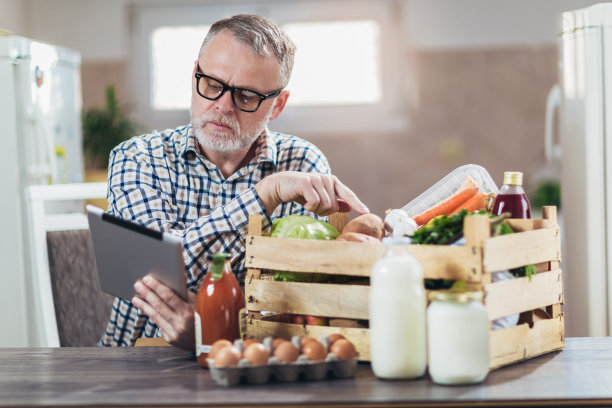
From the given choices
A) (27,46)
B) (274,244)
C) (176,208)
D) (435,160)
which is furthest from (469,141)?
(274,244)

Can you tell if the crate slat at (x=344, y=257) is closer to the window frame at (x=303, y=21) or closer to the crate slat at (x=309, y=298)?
the crate slat at (x=309, y=298)

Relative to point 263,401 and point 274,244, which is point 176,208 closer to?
point 274,244

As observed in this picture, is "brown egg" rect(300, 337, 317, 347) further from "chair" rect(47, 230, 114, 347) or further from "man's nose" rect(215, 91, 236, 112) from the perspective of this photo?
"chair" rect(47, 230, 114, 347)

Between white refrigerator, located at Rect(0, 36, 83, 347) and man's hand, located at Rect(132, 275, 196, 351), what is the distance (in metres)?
1.45

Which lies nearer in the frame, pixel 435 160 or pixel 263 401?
pixel 263 401

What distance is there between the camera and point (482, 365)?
102 centimetres

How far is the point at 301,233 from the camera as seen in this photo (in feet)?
4.07

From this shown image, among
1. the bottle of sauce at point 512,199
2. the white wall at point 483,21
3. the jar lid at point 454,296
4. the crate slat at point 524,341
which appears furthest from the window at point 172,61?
the jar lid at point 454,296

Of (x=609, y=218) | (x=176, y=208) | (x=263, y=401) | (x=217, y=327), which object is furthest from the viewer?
(x=609, y=218)

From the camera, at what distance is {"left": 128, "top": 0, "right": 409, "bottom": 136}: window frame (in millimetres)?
4840

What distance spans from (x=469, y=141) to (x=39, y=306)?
3.52m

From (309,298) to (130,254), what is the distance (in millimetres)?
326

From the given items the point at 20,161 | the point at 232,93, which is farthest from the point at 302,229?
the point at 20,161

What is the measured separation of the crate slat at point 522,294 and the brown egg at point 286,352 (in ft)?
0.96
